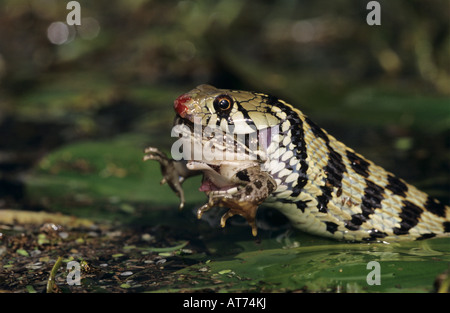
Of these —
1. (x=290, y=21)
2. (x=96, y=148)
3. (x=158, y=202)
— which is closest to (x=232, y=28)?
(x=290, y=21)

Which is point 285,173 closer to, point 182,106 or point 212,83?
→ point 182,106

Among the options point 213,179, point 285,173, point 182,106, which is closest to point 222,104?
point 182,106

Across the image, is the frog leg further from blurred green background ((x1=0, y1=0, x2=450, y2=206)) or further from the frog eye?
blurred green background ((x1=0, y1=0, x2=450, y2=206))

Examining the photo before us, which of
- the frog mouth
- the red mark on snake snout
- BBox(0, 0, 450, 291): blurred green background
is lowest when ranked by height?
the frog mouth

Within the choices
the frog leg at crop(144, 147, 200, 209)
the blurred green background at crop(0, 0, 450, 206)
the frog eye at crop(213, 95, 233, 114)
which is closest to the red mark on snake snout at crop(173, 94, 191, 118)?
the frog eye at crop(213, 95, 233, 114)

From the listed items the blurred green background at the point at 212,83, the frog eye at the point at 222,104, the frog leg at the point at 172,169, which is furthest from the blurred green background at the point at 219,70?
the frog eye at the point at 222,104
